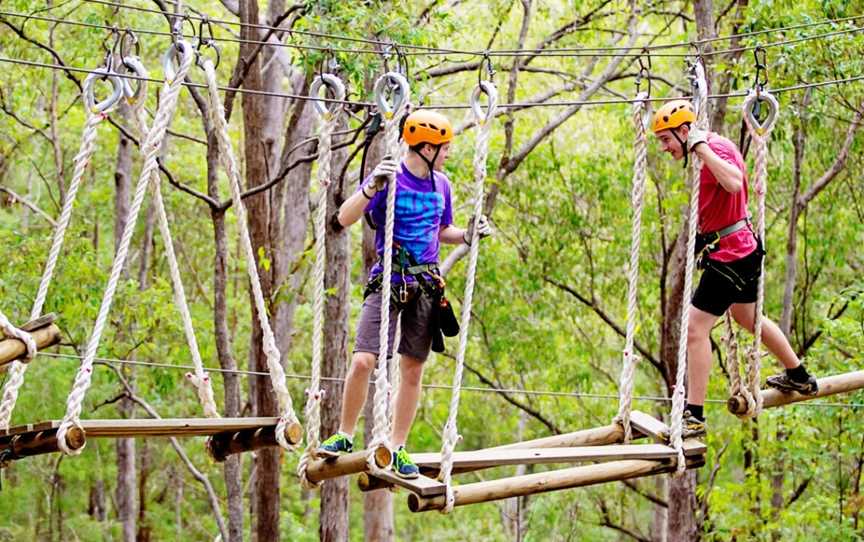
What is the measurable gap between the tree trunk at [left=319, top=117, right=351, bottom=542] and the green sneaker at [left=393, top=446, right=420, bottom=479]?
16.4 ft

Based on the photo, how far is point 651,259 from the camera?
12.8 metres

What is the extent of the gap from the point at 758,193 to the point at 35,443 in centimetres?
296

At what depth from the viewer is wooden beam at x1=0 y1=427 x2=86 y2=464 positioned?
13.3ft

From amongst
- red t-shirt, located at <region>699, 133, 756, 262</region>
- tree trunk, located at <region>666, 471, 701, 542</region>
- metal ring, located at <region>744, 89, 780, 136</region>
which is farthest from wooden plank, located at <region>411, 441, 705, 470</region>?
tree trunk, located at <region>666, 471, 701, 542</region>

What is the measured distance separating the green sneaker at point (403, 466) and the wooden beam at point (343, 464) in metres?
0.04

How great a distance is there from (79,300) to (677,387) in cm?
701

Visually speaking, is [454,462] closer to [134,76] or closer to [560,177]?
[134,76]

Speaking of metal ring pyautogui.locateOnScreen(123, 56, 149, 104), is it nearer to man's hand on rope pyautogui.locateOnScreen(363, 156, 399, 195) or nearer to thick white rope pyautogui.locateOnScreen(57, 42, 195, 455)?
thick white rope pyautogui.locateOnScreen(57, 42, 195, 455)

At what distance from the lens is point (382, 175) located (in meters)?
4.15

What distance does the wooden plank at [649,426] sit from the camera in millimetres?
4824

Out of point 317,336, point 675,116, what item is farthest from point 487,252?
point 317,336

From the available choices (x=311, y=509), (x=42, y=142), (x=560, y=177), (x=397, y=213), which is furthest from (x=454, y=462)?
(x=311, y=509)

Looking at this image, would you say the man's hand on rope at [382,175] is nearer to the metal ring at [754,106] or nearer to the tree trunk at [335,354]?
the metal ring at [754,106]

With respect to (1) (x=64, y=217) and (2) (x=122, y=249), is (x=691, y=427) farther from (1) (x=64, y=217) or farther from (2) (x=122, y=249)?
(1) (x=64, y=217)
